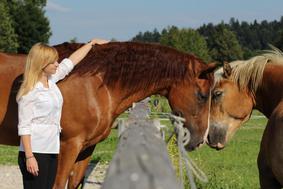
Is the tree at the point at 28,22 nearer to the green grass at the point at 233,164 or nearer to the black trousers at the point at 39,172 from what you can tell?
the green grass at the point at 233,164

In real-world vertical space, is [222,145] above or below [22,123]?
below

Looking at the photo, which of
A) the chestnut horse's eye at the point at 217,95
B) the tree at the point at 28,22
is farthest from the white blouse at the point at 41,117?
the tree at the point at 28,22

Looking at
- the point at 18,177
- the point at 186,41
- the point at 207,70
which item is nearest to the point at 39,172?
the point at 207,70

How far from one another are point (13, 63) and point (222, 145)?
92.7 inches

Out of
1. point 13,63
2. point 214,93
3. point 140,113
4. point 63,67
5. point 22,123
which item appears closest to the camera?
point 22,123

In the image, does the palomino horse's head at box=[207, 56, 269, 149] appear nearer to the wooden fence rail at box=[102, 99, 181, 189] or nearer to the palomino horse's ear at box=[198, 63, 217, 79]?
the palomino horse's ear at box=[198, 63, 217, 79]

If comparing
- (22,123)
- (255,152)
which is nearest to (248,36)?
(255,152)

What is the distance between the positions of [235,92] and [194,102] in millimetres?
574

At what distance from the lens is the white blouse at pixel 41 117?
3666 mm

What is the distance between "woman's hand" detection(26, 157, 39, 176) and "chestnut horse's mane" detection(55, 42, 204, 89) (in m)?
1.42

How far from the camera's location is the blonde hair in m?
3.71

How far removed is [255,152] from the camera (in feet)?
43.6

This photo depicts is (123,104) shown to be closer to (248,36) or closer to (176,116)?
(176,116)

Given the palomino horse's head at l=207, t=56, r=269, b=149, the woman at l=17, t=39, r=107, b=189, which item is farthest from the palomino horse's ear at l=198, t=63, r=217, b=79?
the woman at l=17, t=39, r=107, b=189
